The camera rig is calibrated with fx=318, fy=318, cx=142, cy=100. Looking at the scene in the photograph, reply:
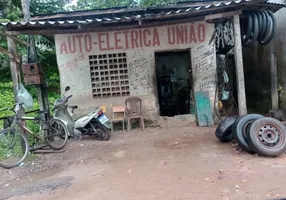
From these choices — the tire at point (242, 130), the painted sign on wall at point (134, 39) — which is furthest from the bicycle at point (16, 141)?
the tire at point (242, 130)

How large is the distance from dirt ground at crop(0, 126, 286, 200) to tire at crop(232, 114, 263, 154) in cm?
13

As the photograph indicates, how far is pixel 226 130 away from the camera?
6.12 metres

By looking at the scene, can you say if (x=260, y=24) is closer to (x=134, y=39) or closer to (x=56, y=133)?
(x=134, y=39)

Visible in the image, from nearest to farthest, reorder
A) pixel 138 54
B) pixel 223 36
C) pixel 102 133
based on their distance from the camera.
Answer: pixel 102 133, pixel 138 54, pixel 223 36

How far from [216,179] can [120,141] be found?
326 centimetres

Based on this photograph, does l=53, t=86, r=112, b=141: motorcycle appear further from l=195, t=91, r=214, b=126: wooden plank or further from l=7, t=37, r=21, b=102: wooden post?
l=195, t=91, r=214, b=126: wooden plank

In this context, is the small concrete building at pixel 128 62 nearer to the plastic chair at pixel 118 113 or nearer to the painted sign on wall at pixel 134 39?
the painted sign on wall at pixel 134 39

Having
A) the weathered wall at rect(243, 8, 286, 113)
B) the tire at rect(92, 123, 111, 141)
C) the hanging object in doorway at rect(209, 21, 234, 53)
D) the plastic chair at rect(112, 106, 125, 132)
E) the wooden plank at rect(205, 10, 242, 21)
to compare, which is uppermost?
the wooden plank at rect(205, 10, 242, 21)

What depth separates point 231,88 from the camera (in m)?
8.95

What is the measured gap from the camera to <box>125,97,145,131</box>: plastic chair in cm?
809

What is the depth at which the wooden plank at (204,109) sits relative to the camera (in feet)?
26.9

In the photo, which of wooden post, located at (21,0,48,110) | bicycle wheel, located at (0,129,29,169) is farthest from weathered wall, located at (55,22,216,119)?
bicycle wheel, located at (0,129,29,169)

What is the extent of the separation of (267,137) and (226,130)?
90 centimetres

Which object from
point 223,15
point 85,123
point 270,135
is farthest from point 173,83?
point 270,135
